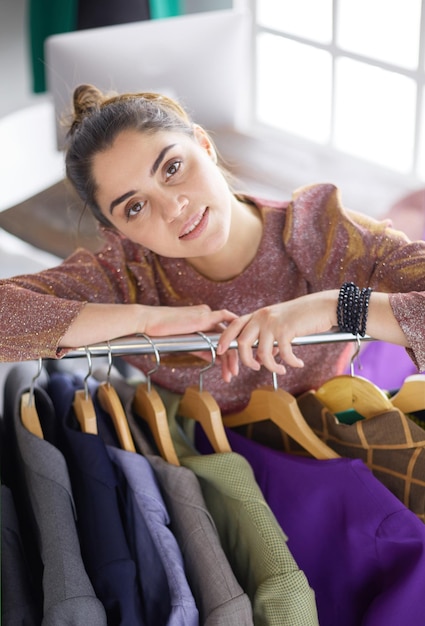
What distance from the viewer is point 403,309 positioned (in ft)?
3.56

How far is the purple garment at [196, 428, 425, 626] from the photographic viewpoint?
100 centimetres

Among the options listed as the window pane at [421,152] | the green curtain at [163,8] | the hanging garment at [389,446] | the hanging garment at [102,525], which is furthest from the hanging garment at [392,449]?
the green curtain at [163,8]

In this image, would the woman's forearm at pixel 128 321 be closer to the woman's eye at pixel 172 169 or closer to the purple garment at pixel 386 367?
the woman's eye at pixel 172 169

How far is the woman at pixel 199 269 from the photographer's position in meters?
1.10

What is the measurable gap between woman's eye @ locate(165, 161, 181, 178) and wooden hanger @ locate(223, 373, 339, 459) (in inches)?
14.1

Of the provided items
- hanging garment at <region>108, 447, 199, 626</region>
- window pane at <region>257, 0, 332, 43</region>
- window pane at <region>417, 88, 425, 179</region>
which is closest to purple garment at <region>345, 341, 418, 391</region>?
hanging garment at <region>108, 447, 199, 626</region>

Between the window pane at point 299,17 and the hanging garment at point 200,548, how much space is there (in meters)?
1.94

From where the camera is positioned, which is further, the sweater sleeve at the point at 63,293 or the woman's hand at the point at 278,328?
the sweater sleeve at the point at 63,293

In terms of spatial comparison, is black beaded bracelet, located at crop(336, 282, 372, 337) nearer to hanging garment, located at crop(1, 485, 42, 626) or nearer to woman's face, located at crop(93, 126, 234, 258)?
woman's face, located at crop(93, 126, 234, 258)

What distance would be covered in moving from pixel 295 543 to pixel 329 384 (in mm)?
225

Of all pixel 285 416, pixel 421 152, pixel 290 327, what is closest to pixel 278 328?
pixel 290 327

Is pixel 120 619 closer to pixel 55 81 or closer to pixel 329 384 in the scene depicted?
pixel 329 384

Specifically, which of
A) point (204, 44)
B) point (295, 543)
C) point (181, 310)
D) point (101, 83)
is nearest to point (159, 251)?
point (181, 310)

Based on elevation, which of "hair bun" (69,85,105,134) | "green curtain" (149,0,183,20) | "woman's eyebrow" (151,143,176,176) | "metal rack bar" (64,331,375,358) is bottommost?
"green curtain" (149,0,183,20)
